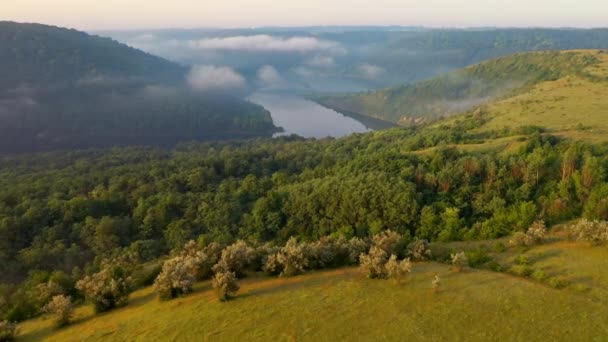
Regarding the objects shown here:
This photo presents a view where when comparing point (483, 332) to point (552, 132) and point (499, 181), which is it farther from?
point (552, 132)

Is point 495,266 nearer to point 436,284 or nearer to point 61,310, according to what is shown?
point 436,284

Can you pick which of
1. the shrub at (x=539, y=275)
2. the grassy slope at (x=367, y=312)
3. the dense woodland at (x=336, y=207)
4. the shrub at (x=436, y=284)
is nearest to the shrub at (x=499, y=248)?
the grassy slope at (x=367, y=312)

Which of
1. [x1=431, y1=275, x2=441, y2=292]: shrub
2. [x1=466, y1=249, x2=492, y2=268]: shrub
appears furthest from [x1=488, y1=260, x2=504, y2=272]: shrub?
[x1=431, y1=275, x2=441, y2=292]: shrub

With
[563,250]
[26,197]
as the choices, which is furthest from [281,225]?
[26,197]

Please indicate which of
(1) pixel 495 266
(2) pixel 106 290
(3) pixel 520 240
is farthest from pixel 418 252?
(2) pixel 106 290

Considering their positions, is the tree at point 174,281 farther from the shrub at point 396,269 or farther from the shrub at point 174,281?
the shrub at point 396,269

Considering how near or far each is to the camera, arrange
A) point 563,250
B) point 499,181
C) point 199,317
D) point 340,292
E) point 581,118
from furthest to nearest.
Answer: point 581,118 < point 499,181 < point 563,250 < point 340,292 < point 199,317
